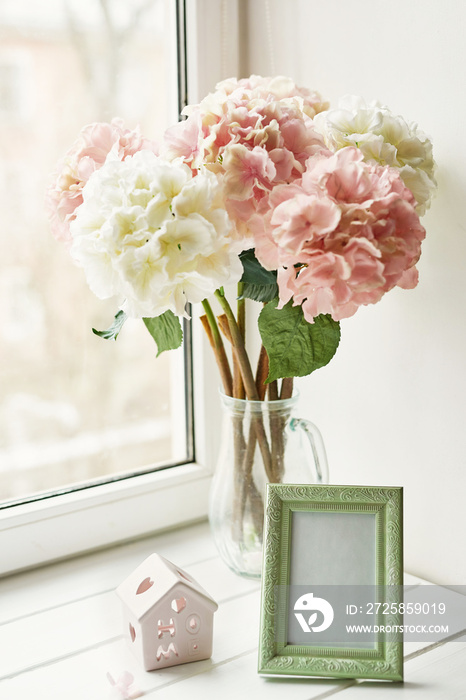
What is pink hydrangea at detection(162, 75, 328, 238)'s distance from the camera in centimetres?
75

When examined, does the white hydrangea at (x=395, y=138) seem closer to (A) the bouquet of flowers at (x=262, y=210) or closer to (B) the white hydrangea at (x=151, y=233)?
(A) the bouquet of flowers at (x=262, y=210)

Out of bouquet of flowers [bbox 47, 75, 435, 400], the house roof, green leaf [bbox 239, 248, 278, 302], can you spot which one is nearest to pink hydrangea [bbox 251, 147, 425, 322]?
bouquet of flowers [bbox 47, 75, 435, 400]

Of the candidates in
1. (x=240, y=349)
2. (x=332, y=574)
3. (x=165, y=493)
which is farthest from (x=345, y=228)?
(x=165, y=493)

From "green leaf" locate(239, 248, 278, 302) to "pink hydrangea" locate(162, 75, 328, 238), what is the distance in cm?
7

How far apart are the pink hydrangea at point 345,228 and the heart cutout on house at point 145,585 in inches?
15.3

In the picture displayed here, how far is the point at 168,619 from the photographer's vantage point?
812 mm

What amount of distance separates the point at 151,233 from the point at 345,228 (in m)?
0.18

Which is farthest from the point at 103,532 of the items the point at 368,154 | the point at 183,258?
the point at 368,154

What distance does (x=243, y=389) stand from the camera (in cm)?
98

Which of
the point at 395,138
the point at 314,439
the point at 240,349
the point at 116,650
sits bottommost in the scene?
the point at 116,650

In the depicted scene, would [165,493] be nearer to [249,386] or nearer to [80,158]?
[249,386]

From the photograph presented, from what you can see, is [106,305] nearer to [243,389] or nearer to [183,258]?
[243,389]

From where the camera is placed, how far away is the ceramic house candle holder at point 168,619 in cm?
81

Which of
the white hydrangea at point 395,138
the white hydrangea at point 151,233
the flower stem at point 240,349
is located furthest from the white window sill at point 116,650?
the white hydrangea at point 395,138
